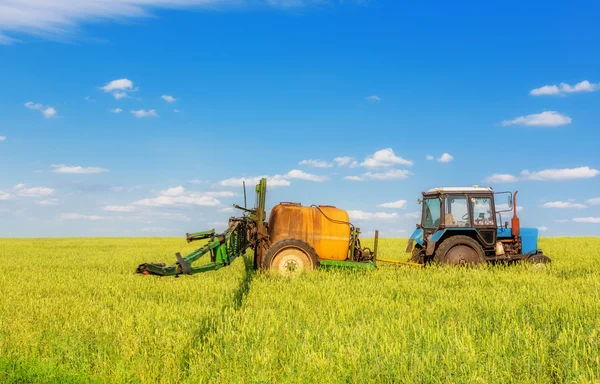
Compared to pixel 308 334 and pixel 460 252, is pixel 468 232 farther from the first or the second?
pixel 308 334

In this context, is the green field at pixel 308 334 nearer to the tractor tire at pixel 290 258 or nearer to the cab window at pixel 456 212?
the tractor tire at pixel 290 258

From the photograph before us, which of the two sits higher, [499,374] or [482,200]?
[482,200]

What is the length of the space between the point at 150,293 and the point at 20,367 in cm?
462

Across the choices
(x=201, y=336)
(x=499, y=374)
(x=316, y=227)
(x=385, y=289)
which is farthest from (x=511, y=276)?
(x=201, y=336)

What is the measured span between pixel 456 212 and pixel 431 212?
2.62 ft

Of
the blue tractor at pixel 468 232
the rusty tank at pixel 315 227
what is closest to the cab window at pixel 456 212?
the blue tractor at pixel 468 232

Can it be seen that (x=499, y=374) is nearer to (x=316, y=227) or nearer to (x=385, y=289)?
(x=385, y=289)

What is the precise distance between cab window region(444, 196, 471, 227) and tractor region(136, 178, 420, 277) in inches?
99.5

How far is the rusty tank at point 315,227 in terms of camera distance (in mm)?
11922

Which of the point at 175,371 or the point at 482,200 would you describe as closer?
the point at 175,371

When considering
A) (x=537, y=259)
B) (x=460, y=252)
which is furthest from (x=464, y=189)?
(x=537, y=259)

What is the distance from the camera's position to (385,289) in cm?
964

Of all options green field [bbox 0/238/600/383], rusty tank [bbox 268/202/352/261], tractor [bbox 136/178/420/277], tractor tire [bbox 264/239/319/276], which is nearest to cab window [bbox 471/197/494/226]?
green field [bbox 0/238/600/383]

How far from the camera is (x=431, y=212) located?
1384 centimetres
